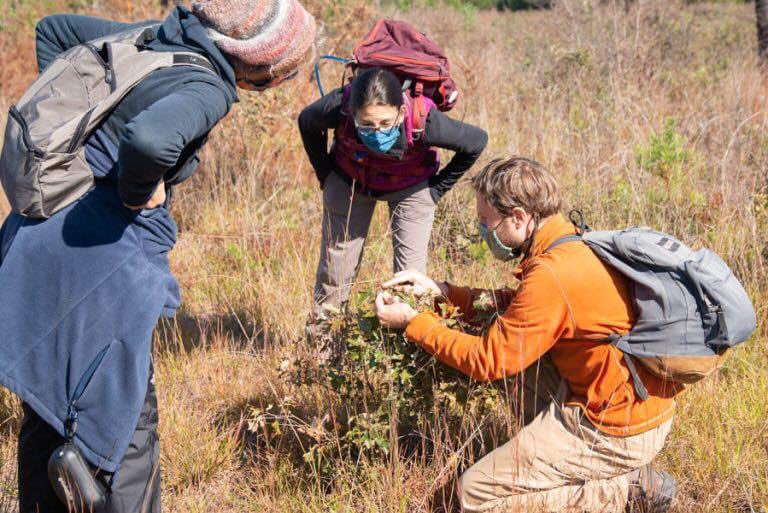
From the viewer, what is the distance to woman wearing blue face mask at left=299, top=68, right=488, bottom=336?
3031mm

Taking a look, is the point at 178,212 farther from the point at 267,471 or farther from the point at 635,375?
the point at 635,375

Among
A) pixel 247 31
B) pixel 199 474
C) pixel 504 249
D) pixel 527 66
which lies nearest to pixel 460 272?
pixel 504 249

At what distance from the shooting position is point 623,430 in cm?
237

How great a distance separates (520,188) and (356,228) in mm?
1366

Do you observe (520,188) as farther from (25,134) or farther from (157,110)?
(25,134)

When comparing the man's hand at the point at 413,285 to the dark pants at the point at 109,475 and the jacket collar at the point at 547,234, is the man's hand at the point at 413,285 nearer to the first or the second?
the jacket collar at the point at 547,234

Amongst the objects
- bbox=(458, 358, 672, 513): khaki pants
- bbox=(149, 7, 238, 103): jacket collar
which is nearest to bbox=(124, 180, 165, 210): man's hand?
bbox=(149, 7, 238, 103): jacket collar

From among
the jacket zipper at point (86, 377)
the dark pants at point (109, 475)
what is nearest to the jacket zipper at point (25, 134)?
the jacket zipper at point (86, 377)

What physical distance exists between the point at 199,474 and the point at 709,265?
2.01 meters

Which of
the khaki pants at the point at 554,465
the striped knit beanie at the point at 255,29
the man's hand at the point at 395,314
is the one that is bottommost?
the khaki pants at the point at 554,465

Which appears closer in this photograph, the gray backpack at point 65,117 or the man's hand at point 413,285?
the gray backpack at point 65,117

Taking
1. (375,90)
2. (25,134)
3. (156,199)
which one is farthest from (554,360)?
(25,134)

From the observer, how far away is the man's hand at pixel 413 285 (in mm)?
2545

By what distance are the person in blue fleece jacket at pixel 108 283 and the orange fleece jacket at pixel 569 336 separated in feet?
2.93
